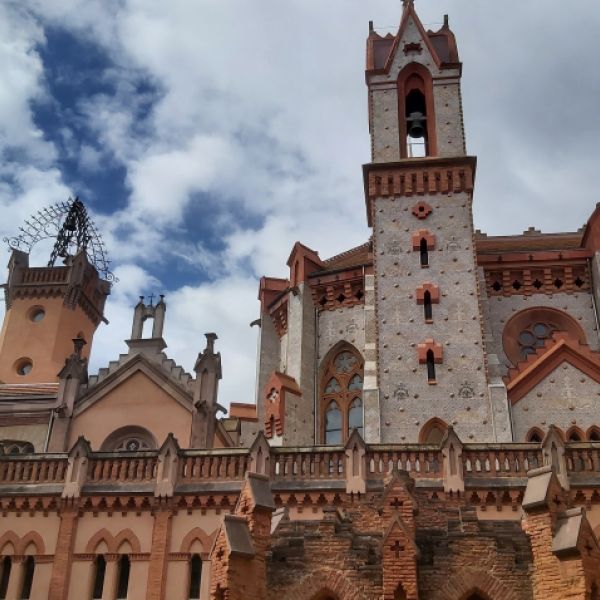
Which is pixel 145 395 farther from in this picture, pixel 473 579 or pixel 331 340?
pixel 473 579

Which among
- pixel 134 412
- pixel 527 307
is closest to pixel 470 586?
pixel 134 412

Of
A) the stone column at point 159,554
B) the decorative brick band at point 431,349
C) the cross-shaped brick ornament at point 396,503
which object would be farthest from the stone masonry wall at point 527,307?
the cross-shaped brick ornament at point 396,503

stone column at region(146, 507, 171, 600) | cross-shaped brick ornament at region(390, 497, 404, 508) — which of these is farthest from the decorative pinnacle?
cross-shaped brick ornament at region(390, 497, 404, 508)

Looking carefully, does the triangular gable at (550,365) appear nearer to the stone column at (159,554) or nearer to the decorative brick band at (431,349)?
the decorative brick band at (431,349)

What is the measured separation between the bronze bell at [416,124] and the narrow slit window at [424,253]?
21.2 ft

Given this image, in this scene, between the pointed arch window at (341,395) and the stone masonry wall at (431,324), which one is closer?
the stone masonry wall at (431,324)

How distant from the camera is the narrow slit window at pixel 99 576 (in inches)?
858

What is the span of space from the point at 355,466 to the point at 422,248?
12.7 meters

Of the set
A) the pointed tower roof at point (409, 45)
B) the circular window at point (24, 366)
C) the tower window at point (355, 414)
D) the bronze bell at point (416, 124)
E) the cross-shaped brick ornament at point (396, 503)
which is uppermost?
the pointed tower roof at point (409, 45)

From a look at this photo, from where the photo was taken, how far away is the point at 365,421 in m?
28.2

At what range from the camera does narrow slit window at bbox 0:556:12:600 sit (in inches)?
871

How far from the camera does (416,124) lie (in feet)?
118

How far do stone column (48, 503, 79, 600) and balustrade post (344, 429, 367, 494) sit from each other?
763 centimetres

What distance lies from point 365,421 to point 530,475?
15.9 m
